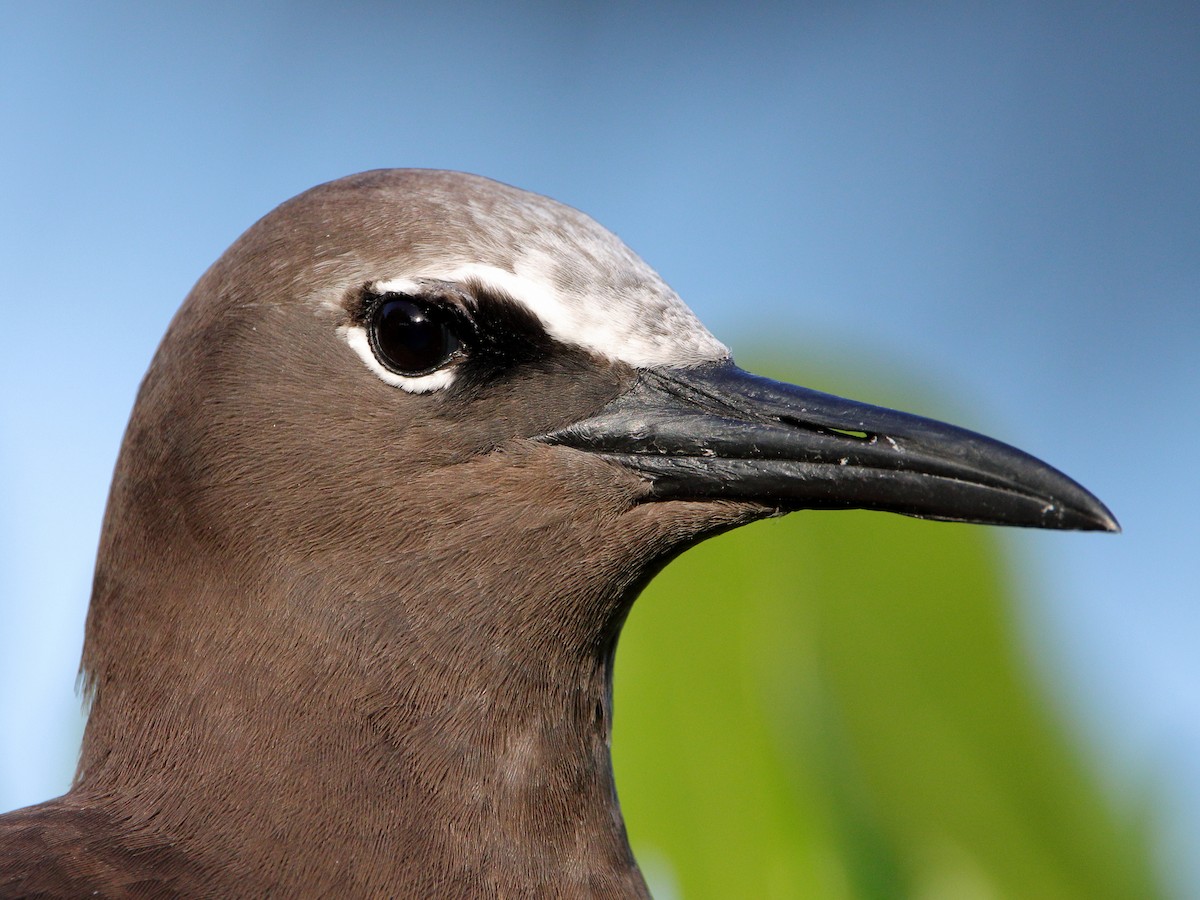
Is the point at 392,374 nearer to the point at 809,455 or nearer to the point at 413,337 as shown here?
the point at 413,337

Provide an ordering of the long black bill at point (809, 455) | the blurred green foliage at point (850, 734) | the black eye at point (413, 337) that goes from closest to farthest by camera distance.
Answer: the long black bill at point (809, 455) < the black eye at point (413, 337) < the blurred green foliage at point (850, 734)

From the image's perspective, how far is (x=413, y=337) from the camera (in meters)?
2.43

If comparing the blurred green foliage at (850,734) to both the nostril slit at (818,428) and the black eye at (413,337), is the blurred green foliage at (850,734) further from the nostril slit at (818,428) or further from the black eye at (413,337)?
the black eye at (413,337)

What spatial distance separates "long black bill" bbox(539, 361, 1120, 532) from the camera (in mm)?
2270

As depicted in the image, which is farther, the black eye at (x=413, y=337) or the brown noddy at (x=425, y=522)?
the black eye at (x=413, y=337)

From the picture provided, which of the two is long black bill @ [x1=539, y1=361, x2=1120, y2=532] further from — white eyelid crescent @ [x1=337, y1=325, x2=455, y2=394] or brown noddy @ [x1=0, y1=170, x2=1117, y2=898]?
white eyelid crescent @ [x1=337, y1=325, x2=455, y2=394]

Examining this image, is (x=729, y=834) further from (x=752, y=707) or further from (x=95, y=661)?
(x=95, y=661)

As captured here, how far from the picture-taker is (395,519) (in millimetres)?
2420

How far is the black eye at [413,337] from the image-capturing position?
2418 mm

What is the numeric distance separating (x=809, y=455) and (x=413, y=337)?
30.9 inches

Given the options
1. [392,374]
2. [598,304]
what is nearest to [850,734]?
[598,304]

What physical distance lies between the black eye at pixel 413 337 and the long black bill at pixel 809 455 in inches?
10.5

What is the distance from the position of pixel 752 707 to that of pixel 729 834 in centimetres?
44

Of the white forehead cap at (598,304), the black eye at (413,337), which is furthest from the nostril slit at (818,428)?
the black eye at (413,337)
